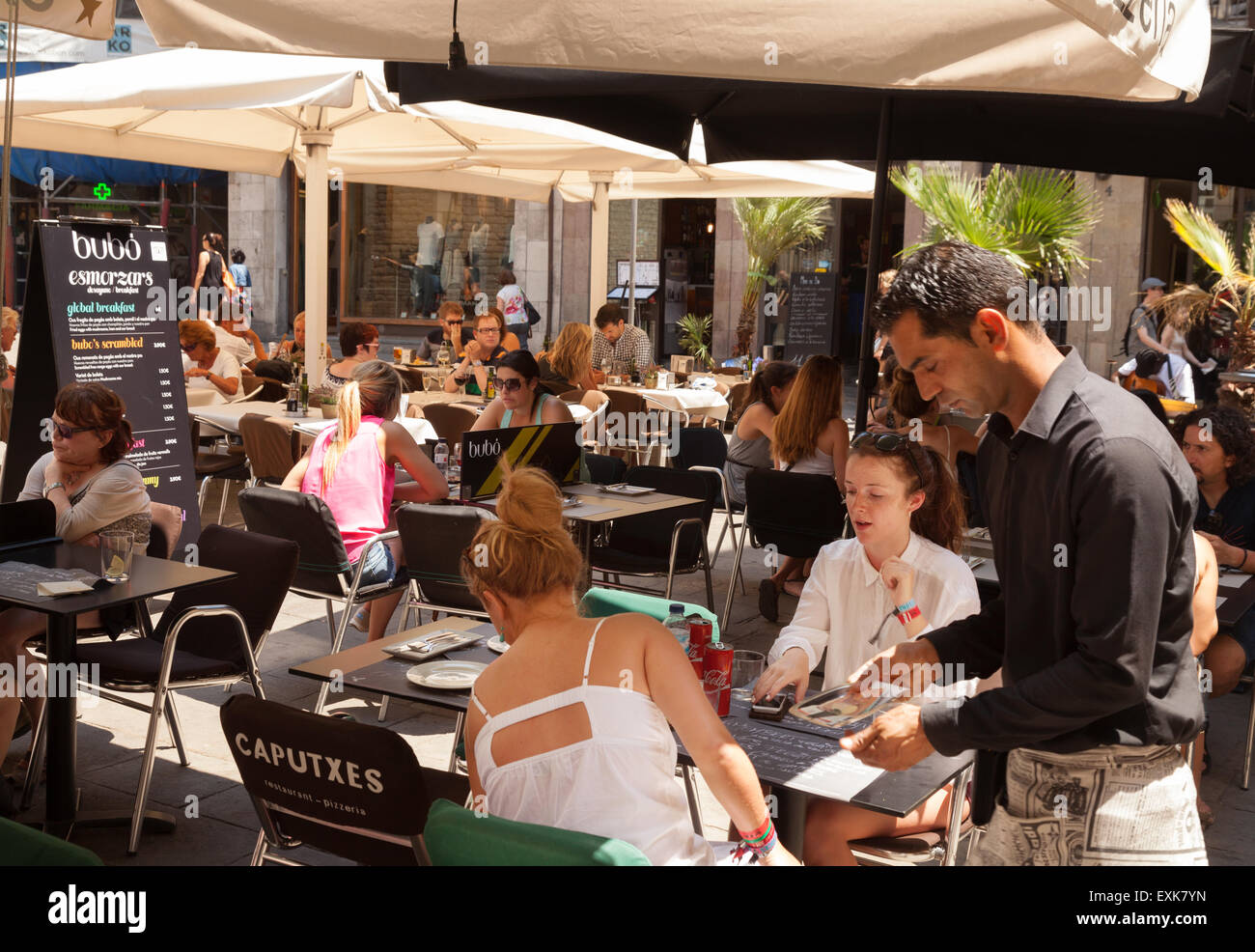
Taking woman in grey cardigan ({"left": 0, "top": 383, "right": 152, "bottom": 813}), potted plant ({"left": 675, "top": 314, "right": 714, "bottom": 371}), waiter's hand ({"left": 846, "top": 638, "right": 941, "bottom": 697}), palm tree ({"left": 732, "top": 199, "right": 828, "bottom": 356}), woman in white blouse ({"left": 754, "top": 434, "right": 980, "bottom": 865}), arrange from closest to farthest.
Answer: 1. waiter's hand ({"left": 846, "top": 638, "right": 941, "bottom": 697})
2. woman in white blouse ({"left": 754, "top": 434, "right": 980, "bottom": 865})
3. woman in grey cardigan ({"left": 0, "top": 383, "right": 152, "bottom": 813})
4. palm tree ({"left": 732, "top": 199, "right": 828, "bottom": 356})
5. potted plant ({"left": 675, "top": 314, "right": 714, "bottom": 371})

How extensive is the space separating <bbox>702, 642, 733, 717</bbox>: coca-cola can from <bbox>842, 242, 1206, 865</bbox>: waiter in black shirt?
3.15 feet

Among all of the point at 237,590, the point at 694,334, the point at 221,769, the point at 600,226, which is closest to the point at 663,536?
the point at 237,590

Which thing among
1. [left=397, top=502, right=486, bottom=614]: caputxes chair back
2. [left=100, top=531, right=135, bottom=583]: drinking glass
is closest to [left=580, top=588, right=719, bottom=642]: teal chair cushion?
[left=397, top=502, right=486, bottom=614]: caputxes chair back

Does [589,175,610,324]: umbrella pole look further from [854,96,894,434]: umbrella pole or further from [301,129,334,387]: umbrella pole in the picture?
[854,96,894,434]: umbrella pole

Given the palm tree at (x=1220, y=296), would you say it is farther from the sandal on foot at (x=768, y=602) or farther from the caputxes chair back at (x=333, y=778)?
the caputxes chair back at (x=333, y=778)

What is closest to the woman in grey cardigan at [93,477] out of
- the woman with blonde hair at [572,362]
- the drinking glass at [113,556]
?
the drinking glass at [113,556]

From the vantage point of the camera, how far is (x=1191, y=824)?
6.83 feet

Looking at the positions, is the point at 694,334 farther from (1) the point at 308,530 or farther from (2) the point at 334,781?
(2) the point at 334,781

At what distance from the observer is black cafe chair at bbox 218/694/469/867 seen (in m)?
2.64

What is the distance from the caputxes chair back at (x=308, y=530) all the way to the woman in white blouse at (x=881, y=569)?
2547 millimetres

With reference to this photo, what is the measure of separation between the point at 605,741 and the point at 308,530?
333cm

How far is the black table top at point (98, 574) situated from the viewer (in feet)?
12.8

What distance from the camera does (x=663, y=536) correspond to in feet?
22.2

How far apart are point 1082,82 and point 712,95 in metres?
3.33
